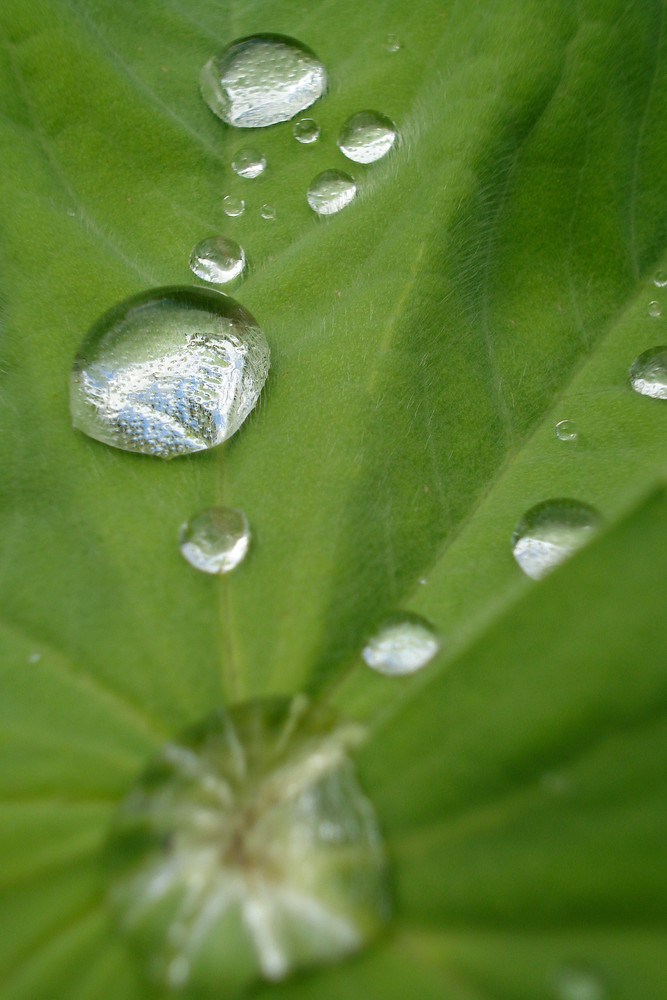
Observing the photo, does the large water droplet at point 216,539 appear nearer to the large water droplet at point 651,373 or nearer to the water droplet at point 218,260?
the water droplet at point 218,260

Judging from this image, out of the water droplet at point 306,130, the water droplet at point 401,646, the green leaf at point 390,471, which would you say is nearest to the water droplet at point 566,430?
the green leaf at point 390,471

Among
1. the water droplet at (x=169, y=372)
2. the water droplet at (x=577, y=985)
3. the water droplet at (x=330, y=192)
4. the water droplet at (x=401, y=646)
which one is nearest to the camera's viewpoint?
the water droplet at (x=577, y=985)

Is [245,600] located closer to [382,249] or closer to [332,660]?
[332,660]

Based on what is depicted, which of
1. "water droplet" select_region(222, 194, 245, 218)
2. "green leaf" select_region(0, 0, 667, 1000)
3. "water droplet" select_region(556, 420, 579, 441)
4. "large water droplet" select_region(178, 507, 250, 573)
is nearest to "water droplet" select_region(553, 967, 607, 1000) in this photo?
"green leaf" select_region(0, 0, 667, 1000)

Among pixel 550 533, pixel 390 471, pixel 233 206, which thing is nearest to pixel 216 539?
pixel 390 471

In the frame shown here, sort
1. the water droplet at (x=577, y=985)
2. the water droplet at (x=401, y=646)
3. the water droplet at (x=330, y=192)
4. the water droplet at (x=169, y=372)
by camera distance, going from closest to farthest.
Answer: the water droplet at (x=577, y=985)
the water droplet at (x=401, y=646)
the water droplet at (x=169, y=372)
the water droplet at (x=330, y=192)

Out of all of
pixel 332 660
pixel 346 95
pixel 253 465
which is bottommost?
pixel 332 660

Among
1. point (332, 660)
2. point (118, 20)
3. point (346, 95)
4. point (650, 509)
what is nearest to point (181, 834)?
point (332, 660)

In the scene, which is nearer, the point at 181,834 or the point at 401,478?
the point at 181,834
